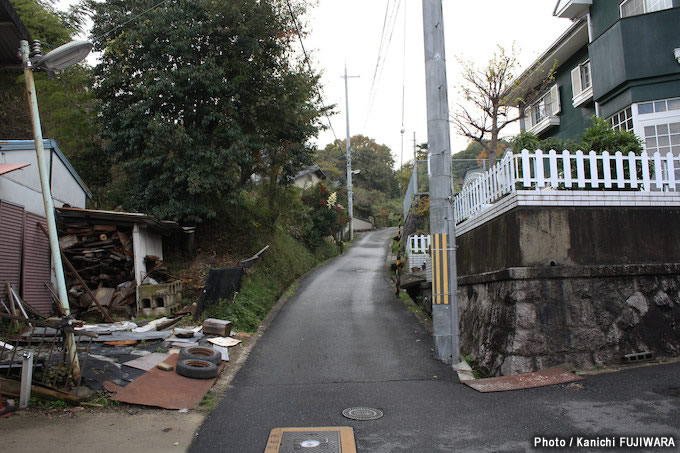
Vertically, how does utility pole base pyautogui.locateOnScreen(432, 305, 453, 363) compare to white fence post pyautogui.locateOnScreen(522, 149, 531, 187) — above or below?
below

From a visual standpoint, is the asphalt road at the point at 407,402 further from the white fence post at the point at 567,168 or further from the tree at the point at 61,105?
Result: the tree at the point at 61,105

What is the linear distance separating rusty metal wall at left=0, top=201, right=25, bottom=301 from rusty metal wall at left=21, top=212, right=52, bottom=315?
0.17 meters

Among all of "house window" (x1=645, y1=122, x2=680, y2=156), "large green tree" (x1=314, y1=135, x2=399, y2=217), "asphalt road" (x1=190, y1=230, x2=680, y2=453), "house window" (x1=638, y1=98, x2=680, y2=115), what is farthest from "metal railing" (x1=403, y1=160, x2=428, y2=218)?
"large green tree" (x1=314, y1=135, x2=399, y2=217)

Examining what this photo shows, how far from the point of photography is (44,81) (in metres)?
16.1

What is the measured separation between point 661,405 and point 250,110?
12.4m

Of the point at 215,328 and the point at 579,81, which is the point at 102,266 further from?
the point at 579,81

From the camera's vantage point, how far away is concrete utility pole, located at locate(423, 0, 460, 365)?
822 cm

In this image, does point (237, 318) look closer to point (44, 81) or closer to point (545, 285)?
point (545, 285)

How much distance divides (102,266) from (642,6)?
636 inches

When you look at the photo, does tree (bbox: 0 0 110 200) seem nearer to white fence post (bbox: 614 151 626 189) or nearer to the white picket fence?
the white picket fence

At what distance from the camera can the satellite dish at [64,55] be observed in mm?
5816

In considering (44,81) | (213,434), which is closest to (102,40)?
(44,81)

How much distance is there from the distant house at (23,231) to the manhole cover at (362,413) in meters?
6.86

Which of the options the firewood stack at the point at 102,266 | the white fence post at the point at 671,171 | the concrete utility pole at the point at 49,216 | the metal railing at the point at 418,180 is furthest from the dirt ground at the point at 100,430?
the metal railing at the point at 418,180
